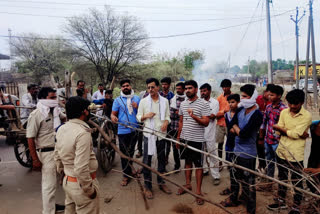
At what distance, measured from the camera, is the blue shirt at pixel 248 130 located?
3088 millimetres

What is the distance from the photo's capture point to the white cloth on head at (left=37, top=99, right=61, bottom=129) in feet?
10.6

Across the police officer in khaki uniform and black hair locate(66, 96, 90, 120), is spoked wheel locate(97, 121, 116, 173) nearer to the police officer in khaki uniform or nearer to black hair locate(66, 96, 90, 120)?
the police officer in khaki uniform

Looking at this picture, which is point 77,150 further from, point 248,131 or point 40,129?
point 248,131

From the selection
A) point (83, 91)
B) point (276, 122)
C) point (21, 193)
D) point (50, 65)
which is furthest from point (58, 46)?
point (276, 122)

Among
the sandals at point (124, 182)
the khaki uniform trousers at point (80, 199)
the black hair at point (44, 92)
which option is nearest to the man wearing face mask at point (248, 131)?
the khaki uniform trousers at point (80, 199)

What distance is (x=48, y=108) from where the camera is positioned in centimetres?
330

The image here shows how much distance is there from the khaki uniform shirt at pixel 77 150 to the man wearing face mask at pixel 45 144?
105 centimetres

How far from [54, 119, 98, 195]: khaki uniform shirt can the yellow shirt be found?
2.46 metres

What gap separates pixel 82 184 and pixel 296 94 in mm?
2831

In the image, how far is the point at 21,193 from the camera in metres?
4.05

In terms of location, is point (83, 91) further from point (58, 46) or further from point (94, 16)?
point (58, 46)

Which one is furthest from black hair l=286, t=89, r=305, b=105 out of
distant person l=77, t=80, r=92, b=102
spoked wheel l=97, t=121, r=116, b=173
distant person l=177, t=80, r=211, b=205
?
distant person l=77, t=80, r=92, b=102

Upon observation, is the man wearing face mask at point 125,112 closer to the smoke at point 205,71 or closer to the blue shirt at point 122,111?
the blue shirt at point 122,111

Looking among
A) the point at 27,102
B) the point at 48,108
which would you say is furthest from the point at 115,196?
the point at 27,102
